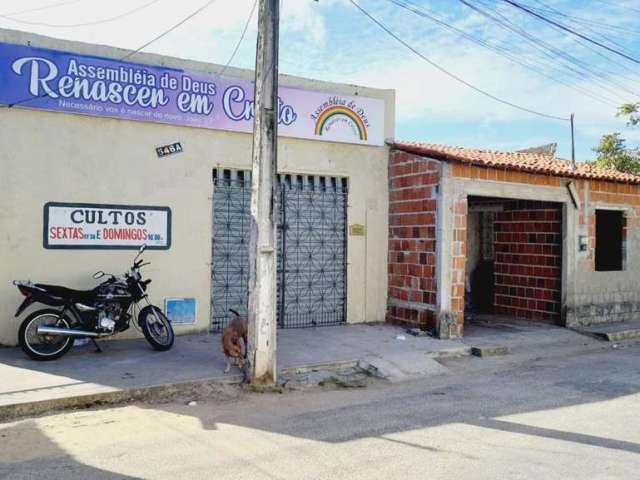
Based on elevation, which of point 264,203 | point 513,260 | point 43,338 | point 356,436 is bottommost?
point 356,436

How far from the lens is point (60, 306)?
26.3ft

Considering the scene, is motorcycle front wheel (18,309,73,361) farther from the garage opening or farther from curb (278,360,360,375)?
the garage opening

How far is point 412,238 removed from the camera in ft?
35.4

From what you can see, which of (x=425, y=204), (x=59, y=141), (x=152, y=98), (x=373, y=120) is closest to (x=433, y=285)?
(x=425, y=204)

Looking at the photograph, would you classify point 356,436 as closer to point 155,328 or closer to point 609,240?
point 155,328

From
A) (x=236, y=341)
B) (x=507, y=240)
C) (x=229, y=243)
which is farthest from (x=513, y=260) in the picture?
(x=236, y=341)

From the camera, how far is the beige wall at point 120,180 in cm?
848

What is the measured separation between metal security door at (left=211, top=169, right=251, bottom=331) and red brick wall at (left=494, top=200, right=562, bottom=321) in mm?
6222

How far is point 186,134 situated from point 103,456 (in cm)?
598

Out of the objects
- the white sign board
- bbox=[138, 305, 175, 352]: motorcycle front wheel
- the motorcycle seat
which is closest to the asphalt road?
bbox=[138, 305, 175, 352]: motorcycle front wheel

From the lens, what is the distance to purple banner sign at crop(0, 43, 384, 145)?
850 centimetres

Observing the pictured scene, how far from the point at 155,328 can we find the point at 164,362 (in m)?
0.82

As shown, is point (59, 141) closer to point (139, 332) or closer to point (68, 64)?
point (68, 64)

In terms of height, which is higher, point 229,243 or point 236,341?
point 229,243
